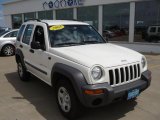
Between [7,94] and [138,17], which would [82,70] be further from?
[138,17]

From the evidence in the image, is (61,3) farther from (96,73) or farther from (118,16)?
(96,73)

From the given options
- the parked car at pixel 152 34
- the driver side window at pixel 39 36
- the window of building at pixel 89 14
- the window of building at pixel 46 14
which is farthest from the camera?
the window of building at pixel 46 14

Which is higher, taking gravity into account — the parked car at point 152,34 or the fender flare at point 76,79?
the parked car at point 152,34

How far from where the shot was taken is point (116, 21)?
48.9ft

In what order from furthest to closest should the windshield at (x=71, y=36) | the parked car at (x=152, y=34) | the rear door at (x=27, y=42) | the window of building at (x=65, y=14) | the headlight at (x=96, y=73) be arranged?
the window of building at (x=65, y=14), the parked car at (x=152, y=34), the rear door at (x=27, y=42), the windshield at (x=71, y=36), the headlight at (x=96, y=73)

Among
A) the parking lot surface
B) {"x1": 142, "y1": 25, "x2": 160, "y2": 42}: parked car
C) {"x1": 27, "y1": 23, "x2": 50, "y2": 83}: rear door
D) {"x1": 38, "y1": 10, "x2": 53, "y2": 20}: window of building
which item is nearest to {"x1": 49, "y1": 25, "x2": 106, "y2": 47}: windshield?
{"x1": 27, "y1": 23, "x2": 50, "y2": 83}: rear door

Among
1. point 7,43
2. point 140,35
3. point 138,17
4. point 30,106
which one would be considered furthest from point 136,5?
point 30,106

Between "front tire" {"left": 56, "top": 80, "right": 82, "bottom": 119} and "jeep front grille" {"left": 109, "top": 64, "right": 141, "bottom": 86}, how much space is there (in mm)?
719

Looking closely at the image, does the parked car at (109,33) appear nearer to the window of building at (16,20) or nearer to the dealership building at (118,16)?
the dealership building at (118,16)

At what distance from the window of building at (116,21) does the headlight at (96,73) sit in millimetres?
11034

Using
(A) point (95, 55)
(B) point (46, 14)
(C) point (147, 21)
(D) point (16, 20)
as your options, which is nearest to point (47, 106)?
(A) point (95, 55)

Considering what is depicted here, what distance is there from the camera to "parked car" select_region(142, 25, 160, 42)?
41.6 feet

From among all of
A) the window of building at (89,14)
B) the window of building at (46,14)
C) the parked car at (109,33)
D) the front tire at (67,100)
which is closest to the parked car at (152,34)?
the parked car at (109,33)

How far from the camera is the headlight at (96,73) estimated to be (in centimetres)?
366
